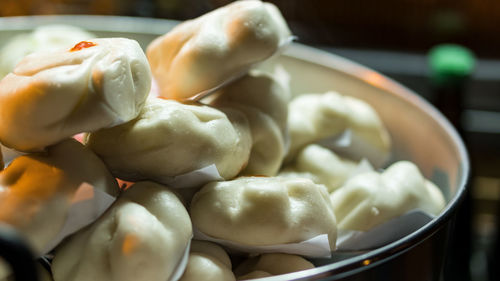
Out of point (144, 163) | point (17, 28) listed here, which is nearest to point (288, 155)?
point (144, 163)

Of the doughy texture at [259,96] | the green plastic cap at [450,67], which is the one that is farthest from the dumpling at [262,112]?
the green plastic cap at [450,67]

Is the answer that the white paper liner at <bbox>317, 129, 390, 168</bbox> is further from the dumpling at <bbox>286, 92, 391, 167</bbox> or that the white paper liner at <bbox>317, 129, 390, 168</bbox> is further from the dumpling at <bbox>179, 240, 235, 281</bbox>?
the dumpling at <bbox>179, 240, 235, 281</bbox>

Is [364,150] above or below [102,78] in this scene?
below

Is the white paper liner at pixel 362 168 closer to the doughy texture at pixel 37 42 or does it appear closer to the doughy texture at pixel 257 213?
the doughy texture at pixel 257 213

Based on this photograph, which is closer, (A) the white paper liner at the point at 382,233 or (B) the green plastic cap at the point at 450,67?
(A) the white paper liner at the point at 382,233

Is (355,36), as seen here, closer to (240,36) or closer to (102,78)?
(240,36)

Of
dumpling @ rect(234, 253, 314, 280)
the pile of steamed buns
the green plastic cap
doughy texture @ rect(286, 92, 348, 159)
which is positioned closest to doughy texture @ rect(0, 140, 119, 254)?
the pile of steamed buns
